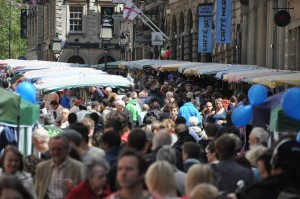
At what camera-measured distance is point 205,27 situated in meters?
49.5

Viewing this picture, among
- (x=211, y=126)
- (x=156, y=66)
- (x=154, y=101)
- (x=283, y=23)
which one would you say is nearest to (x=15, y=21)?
(x=156, y=66)

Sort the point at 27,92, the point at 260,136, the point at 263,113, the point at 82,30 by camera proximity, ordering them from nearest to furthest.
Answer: the point at 260,136 → the point at 263,113 → the point at 27,92 → the point at 82,30

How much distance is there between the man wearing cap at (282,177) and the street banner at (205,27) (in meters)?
38.9

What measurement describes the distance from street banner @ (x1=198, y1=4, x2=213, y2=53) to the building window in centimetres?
4379

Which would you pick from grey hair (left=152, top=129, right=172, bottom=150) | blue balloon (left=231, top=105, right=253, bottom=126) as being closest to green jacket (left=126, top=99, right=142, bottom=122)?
blue balloon (left=231, top=105, right=253, bottom=126)

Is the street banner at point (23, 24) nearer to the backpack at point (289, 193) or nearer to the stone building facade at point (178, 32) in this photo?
the stone building facade at point (178, 32)

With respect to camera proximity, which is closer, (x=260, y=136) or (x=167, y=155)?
(x=167, y=155)

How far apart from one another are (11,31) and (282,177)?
103463 mm

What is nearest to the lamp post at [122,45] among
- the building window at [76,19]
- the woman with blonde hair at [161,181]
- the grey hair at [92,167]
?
the building window at [76,19]

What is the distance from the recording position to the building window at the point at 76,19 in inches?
3674

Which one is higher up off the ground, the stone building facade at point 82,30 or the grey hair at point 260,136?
the stone building facade at point 82,30

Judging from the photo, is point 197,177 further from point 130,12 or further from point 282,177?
point 130,12

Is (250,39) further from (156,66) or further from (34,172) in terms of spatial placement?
(34,172)

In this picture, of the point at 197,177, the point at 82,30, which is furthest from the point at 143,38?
the point at 197,177
